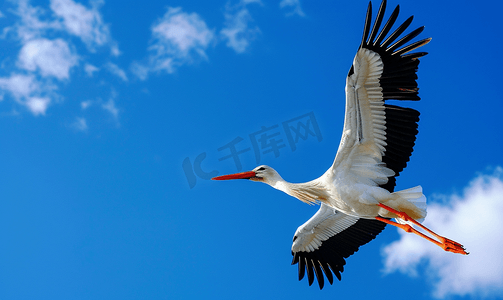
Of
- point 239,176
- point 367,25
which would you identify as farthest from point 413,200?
point 239,176

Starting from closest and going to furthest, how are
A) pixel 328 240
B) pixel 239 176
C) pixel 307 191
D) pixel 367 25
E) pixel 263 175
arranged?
pixel 367 25 → pixel 307 191 → pixel 263 175 → pixel 239 176 → pixel 328 240

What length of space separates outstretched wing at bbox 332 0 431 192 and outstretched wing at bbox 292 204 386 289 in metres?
1.66

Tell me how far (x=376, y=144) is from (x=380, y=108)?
589 mm

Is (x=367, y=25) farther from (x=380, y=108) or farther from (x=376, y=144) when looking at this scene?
(x=376, y=144)

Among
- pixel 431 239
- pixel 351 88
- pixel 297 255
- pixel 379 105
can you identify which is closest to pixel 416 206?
pixel 431 239

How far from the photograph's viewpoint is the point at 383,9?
6.09m

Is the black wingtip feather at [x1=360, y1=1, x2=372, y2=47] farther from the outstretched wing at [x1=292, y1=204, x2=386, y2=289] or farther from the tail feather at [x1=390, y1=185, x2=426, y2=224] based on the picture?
the outstretched wing at [x1=292, y1=204, x2=386, y2=289]

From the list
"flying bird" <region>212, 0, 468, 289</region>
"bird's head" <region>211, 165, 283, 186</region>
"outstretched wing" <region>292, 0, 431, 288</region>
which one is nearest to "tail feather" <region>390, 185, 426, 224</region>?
"flying bird" <region>212, 0, 468, 289</region>

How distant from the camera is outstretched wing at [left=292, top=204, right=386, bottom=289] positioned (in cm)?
844

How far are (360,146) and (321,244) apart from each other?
2.66m

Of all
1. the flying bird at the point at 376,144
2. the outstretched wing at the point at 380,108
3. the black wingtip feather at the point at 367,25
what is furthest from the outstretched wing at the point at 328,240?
the black wingtip feather at the point at 367,25

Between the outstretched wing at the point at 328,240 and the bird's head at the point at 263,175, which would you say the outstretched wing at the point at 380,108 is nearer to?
the bird's head at the point at 263,175

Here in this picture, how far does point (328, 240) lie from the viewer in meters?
8.62

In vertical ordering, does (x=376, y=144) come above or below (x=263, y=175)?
below
